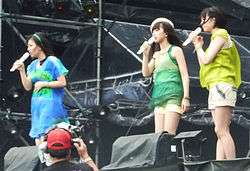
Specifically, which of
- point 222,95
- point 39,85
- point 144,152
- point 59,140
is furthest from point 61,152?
point 39,85

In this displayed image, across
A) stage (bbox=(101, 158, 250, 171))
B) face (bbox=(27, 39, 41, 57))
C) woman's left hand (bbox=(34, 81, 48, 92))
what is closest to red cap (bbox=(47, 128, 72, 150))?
stage (bbox=(101, 158, 250, 171))

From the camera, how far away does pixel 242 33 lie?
11.6 meters

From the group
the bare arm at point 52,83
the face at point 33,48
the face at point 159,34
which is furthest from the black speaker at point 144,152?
the face at point 33,48

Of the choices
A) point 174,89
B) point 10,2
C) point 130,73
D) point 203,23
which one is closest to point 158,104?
point 174,89

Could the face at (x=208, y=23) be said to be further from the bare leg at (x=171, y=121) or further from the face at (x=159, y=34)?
the bare leg at (x=171, y=121)

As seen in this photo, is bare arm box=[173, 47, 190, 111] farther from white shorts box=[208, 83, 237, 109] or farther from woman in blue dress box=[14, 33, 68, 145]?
woman in blue dress box=[14, 33, 68, 145]

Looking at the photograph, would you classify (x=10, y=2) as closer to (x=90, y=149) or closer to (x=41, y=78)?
(x=90, y=149)

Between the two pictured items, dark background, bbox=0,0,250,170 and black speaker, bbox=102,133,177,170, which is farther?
dark background, bbox=0,0,250,170

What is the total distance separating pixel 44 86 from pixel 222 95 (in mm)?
1840

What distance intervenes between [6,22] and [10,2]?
13.4 inches

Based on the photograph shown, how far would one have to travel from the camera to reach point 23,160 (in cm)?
625

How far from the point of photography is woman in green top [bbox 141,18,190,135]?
653 centimetres

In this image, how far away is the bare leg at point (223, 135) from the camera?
612 centimetres

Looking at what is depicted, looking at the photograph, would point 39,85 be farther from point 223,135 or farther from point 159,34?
point 223,135
